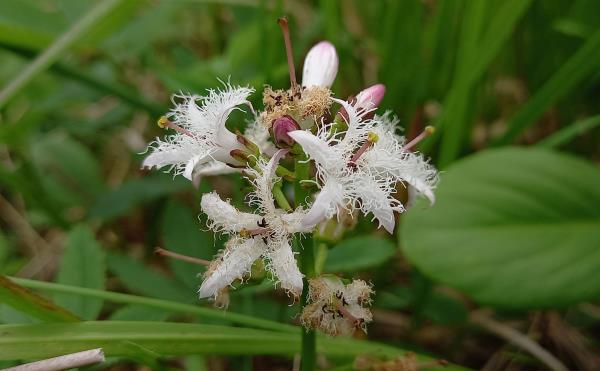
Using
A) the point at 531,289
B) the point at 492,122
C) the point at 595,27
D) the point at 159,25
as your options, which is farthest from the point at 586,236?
the point at 159,25

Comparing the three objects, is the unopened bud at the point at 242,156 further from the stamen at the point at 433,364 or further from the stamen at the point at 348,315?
the stamen at the point at 433,364

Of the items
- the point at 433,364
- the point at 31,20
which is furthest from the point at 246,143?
the point at 31,20

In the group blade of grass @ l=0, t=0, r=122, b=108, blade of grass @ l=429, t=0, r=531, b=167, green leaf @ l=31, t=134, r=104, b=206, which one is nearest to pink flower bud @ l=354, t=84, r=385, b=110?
blade of grass @ l=429, t=0, r=531, b=167

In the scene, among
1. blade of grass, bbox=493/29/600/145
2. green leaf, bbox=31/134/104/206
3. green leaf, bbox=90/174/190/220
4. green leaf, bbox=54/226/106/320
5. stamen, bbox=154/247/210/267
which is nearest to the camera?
stamen, bbox=154/247/210/267

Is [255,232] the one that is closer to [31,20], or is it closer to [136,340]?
[136,340]

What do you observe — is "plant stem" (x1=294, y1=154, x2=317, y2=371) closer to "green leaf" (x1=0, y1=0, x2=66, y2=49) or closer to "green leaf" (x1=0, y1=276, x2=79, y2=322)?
"green leaf" (x1=0, y1=276, x2=79, y2=322)

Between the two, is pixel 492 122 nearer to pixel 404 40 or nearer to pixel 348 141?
pixel 404 40
